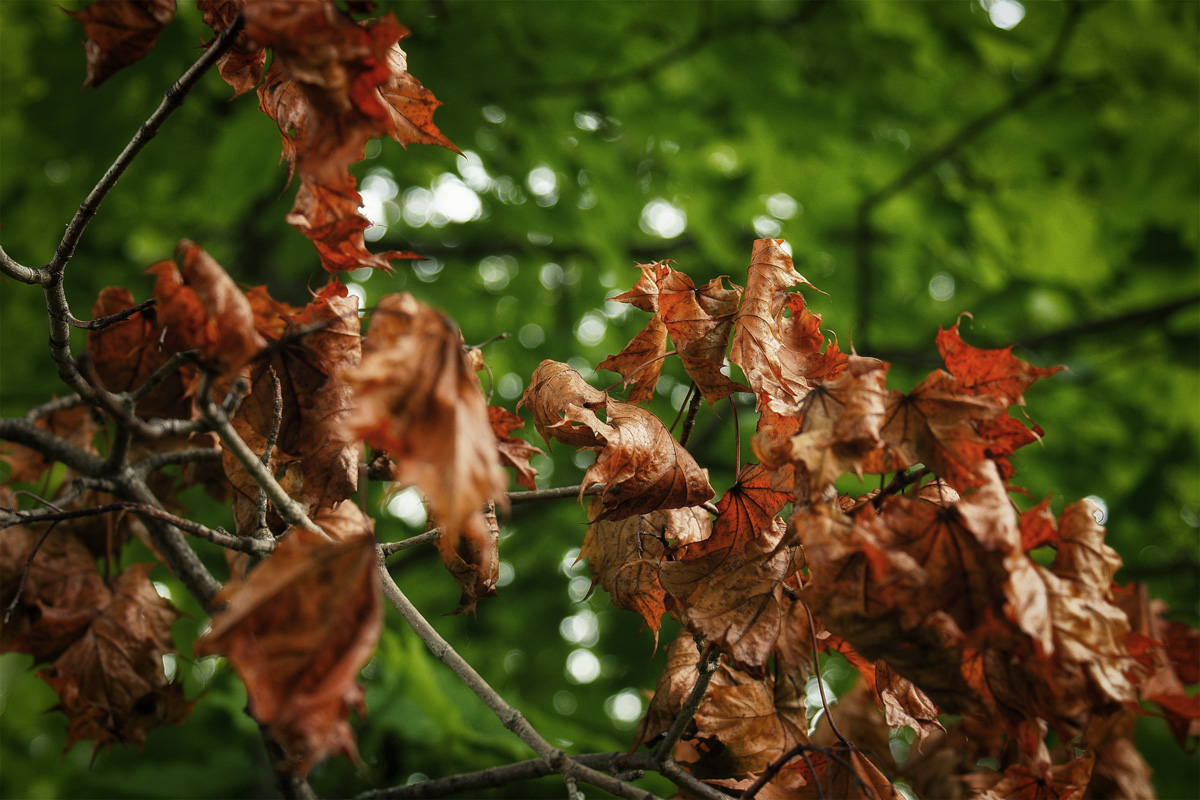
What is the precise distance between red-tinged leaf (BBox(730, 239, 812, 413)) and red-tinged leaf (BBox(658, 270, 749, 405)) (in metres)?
0.03

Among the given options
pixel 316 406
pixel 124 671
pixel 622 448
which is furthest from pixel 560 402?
pixel 124 671

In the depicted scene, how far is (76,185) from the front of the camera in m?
2.98

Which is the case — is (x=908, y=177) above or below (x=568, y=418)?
below

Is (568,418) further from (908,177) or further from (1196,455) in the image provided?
(1196,455)

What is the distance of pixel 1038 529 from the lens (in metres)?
0.86

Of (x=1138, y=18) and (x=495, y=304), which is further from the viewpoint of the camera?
(x=495, y=304)

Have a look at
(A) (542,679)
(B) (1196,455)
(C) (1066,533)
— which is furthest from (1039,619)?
(B) (1196,455)

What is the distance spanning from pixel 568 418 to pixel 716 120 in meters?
2.86

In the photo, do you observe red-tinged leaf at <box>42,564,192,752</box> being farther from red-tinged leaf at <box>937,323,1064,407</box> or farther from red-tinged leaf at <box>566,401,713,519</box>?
red-tinged leaf at <box>937,323,1064,407</box>

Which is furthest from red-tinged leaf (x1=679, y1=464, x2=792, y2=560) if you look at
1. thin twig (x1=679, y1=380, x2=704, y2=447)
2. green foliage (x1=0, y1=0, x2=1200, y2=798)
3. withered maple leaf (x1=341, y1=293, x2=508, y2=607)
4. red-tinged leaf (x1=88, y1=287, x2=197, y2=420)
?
green foliage (x1=0, y1=0, x2=1200, y2=798)

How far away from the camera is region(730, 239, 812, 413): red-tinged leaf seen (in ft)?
3.42

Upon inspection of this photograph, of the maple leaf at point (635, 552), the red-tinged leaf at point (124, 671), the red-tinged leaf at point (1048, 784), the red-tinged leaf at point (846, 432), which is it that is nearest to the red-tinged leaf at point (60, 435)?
the red-tinged leaf at point (124, 671)

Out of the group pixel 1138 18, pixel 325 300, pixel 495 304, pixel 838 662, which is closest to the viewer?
pixel 325 300

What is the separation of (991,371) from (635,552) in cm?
55
